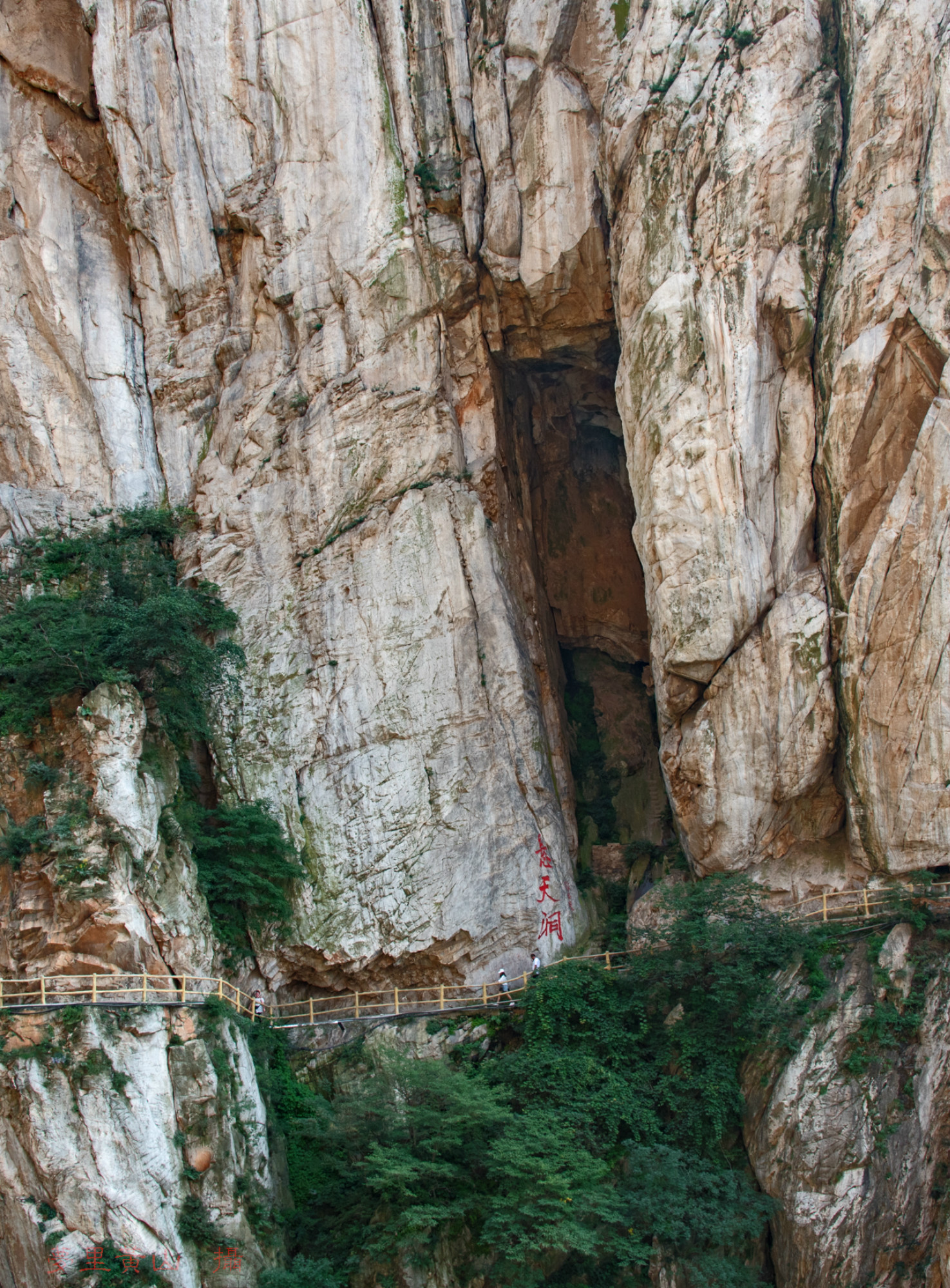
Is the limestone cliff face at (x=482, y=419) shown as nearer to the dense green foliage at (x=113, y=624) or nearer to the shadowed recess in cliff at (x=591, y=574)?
the shadowed recess in cliff at (x=591, y=574)

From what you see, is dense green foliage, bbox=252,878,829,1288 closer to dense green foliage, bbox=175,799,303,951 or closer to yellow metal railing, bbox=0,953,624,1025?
yellow metal railing, bbox=0,953,624,1025

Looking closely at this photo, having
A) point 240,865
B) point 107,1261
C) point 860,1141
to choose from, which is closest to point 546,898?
point 240,865

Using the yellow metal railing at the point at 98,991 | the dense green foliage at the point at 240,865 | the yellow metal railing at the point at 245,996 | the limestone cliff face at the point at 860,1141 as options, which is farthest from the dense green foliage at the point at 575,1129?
the dense green foliage at the point at 240,865

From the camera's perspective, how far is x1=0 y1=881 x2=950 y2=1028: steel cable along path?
45.8ft

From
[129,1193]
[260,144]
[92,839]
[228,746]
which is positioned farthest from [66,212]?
[129,1193]

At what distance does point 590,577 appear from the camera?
24047mm

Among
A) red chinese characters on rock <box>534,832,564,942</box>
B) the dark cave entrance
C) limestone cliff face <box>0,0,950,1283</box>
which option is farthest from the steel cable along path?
the dark cave entrance

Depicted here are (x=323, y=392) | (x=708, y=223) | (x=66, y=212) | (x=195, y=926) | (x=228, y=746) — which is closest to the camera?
(x=195, y=926)

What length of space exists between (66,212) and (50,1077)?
15759 millimetres

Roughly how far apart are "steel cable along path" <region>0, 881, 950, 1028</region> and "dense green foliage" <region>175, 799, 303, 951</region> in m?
1.08

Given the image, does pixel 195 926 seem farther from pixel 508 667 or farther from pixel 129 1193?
pixel 508 667

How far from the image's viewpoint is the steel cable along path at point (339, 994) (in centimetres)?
1397

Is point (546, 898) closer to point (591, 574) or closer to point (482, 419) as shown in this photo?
point (591, 574)

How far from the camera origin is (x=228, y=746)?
18.6 m
